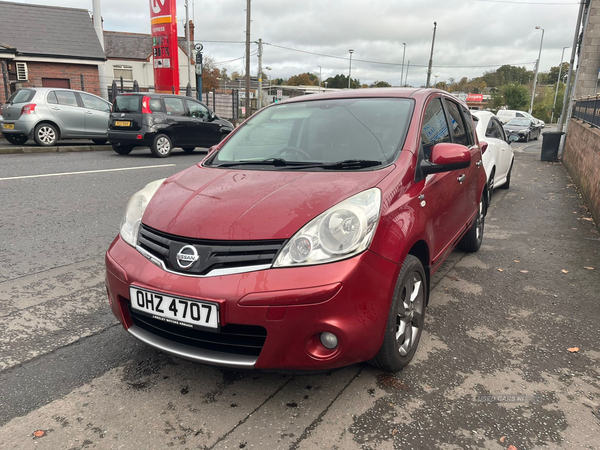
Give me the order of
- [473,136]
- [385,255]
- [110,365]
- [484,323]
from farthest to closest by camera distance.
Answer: [473,136] < [484,323] < [110,365] < [385,255]

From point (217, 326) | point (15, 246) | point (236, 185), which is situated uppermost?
point (236, 185)

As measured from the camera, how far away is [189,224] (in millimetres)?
2420

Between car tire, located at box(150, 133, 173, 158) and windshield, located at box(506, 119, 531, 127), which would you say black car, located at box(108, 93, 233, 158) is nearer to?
car tire, located at box(150, 133, 173, 158)

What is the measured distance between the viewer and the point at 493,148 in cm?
773

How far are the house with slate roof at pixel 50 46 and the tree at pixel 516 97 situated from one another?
59522mm

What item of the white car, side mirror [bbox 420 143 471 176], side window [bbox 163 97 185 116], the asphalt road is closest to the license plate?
the asphalt road

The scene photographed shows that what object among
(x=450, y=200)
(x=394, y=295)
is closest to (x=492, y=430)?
(x=394, y=295)

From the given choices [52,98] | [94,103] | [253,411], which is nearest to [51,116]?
[52,98]

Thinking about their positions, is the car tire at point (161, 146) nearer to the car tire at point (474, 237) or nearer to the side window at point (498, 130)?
the side window at point (498, 130)

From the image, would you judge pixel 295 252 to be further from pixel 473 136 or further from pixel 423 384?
pixel 473 136

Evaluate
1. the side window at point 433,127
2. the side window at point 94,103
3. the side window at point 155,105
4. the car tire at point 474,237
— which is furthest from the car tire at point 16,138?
the side window at point 433,127

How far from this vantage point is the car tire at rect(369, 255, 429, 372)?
2.47 metres

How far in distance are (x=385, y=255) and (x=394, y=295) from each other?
0.76 feet

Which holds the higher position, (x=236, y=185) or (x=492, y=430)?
(x=236, y=185)
